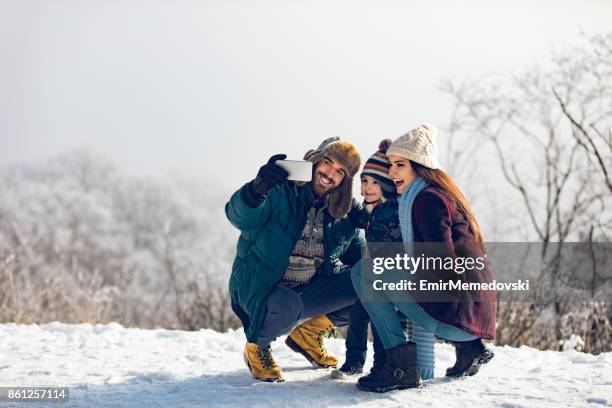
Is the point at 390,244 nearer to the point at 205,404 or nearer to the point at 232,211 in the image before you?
the point at 232,211

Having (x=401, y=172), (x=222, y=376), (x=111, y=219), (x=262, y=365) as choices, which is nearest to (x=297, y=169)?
(x=401, y=172)

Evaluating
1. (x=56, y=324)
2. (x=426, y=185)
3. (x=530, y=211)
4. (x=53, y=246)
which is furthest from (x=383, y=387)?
(x=53, y=246)

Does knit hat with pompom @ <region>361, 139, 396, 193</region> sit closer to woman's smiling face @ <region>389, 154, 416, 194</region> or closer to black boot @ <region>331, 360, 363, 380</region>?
woman's smiling face @ <region>389, 154, 416, 194</region>

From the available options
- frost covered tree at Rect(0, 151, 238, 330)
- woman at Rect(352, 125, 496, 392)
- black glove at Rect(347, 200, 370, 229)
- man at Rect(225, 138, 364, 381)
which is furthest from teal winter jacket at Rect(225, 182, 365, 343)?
frost covered tree at Rect(0, 151, 238, 330)

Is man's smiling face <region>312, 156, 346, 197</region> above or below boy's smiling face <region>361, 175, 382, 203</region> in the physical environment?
above

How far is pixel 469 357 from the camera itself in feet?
12.8

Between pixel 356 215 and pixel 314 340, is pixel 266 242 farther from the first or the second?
pixel 314 340

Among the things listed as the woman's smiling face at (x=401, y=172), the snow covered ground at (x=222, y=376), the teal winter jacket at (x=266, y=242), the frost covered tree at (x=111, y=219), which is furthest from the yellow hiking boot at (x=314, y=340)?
the frost covered tree at (x=111, y=219)

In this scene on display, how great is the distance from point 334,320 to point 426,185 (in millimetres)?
975

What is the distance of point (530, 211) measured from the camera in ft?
45.6

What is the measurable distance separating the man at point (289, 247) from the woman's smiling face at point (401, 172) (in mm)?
261

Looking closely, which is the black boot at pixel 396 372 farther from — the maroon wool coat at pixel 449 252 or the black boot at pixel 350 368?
the black boot at pixel 350 368

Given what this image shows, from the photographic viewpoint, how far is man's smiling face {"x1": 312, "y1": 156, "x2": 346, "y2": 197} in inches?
155

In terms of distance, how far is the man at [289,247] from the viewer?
3873 mm
